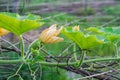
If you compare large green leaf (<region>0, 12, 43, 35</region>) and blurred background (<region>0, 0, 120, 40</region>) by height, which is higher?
large green leaf (<region>0, 12, 43, 35</region>)

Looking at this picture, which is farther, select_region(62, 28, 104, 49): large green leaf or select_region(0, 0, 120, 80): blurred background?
select_region(0, 0, 120, 80): blurred background

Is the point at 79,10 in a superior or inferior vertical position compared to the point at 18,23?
inferior

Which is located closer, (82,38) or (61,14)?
(82,38)

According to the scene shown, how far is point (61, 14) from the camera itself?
2.45m

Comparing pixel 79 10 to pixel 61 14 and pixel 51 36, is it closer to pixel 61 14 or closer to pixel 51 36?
pixel 61 14

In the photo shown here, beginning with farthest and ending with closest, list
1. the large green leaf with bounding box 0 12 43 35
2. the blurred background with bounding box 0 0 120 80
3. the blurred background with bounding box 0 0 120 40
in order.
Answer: the blurred background with bounding box 0 0 120 40 → the blurred background with bounding box 0 0 120 80 → the large green leaf with bounding box 0 12 43 35

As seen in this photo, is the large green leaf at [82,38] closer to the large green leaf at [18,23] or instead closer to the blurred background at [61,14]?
the large green leaf at [18,23]

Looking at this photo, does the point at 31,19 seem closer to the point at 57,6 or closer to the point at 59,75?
the point at 59,75

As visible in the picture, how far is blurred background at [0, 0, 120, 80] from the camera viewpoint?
141 centimetres

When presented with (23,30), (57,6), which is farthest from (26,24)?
(57,6)

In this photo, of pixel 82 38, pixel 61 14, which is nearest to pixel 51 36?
pixel 82 38

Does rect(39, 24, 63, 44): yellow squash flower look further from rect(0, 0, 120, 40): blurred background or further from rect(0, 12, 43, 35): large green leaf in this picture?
rect(0, 0, 120, 40): blurred background

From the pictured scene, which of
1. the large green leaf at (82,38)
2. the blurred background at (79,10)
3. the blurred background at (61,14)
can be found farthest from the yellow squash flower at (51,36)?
the blurred background at (79,10)

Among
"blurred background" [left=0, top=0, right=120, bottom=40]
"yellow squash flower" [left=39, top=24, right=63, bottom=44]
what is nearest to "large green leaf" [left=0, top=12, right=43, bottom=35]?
"yellow squash flower" [left=39, top=24, right=63, bottom=44]
